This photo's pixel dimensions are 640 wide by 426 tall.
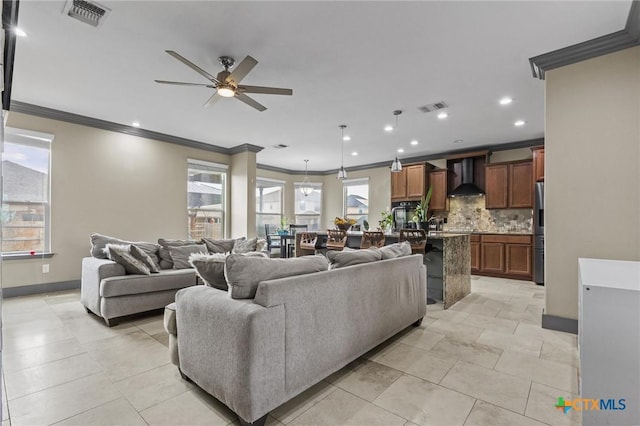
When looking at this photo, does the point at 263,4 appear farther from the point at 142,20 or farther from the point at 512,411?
the point at 512,411

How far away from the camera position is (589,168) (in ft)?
9.71

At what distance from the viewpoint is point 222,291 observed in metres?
2.01

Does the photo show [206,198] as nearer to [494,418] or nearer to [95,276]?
[95,276]

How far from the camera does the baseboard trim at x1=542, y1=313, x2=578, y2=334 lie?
10.0ft

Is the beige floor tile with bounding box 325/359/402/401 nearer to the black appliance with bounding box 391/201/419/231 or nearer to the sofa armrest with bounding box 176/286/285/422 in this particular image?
the sofa armrest with bounding box 176/286/285/422

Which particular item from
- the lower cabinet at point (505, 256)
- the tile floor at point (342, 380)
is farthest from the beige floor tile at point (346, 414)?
the lower cabinet at point (505, 256)

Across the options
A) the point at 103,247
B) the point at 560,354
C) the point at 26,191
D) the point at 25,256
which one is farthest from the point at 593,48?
the point at 25,256

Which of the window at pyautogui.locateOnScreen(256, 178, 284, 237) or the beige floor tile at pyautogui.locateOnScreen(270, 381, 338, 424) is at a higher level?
the window at pyautogui.locateOnScreen(256, 178, 284, 237)

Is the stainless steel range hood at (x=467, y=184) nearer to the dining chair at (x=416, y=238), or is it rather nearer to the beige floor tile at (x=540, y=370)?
the dining chair at (x=416, y=238)

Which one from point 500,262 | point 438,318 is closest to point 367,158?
point 500,262

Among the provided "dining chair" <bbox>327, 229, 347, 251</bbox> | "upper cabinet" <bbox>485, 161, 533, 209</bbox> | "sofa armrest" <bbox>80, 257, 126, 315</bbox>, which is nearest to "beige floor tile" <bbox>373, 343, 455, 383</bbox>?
"dining chair" <bbox>327, 229, 347, 251</bbox>

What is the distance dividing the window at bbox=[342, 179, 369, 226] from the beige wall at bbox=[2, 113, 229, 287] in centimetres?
446

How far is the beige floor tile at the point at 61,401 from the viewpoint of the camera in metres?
1.79

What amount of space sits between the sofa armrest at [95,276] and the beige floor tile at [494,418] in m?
3.50
